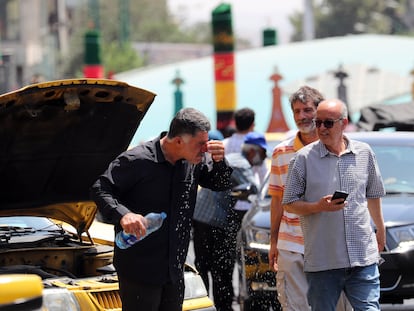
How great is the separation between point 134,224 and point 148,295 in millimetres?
605

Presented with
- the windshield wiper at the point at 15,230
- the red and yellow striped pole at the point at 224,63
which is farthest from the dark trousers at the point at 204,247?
the red and yellow striped pole at the point at 224,63

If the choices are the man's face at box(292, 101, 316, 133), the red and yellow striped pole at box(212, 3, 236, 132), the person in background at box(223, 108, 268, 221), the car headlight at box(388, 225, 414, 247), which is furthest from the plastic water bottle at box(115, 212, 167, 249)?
the red and yellow striped pole at box(212, 3, 236, 132)

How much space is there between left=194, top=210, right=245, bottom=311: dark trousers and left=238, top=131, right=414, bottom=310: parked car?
0.43 metres

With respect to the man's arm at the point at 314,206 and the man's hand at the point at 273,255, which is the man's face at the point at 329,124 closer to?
the man's arm at the point at 314,206

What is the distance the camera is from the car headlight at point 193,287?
704 cm

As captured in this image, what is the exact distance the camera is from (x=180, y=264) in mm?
6520

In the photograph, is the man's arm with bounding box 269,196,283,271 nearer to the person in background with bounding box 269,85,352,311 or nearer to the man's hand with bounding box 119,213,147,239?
the person in background with bounding box 269,85,352,311

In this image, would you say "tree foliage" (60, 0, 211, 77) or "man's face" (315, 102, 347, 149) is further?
"tree foliage" (60, 0, 211, 77)

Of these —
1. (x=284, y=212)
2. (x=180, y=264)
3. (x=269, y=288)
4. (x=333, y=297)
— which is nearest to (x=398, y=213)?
(x=269, y=288)

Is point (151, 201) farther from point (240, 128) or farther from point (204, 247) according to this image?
point (240, 128)

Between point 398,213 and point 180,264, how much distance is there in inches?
125

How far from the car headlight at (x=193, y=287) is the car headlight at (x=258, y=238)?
219 centimetres

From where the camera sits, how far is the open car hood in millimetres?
6816

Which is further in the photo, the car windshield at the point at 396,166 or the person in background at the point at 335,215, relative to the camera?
the car windshield at the point at 396,166
